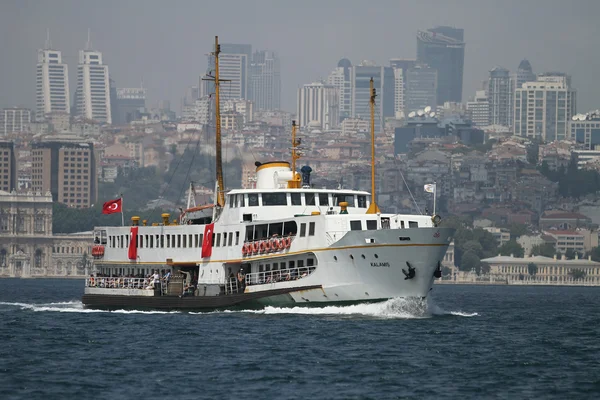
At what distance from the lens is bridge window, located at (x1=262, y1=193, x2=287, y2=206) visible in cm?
6050

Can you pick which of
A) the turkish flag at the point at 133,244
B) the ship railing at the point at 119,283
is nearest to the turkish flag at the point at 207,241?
the ship railing at the point at 119,283

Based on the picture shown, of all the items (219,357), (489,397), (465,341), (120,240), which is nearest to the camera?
(489,397)

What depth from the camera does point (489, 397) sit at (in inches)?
1594

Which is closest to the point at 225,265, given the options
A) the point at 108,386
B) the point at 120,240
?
the point at 120,240

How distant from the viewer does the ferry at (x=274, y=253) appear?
55.6 m

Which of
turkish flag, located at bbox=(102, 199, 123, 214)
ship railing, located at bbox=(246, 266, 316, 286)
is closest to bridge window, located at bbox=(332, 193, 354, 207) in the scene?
ship railing, located at bbox=(246, 266, 316, 286)

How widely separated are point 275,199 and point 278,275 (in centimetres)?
349

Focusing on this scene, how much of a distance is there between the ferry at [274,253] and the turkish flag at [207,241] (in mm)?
39

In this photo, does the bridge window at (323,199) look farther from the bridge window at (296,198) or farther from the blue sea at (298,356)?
the blue sea at (298,356)

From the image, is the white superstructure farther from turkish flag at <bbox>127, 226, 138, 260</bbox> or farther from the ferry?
turkish flag at <bbox>127, 226, 138, 260</bbox>

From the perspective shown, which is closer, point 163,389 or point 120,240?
point 163,389

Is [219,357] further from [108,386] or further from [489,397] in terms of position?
[489,397]

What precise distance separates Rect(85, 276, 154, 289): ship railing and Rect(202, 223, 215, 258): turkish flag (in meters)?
3.42

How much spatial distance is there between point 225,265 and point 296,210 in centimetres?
355
